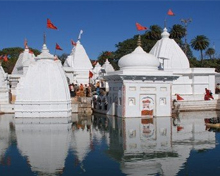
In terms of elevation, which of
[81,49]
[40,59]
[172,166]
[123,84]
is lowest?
[172,166]

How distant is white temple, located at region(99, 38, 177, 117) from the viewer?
20484 mm

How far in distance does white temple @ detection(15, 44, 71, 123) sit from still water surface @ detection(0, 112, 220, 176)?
226 centimetres

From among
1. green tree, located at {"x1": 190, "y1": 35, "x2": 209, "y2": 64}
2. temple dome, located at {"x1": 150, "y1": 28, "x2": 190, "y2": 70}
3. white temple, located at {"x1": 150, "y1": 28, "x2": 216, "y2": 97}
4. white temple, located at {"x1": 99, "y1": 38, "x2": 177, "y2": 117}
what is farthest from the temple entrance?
green tree, located at {"x1": 190, "y1": 35, "x2": 209, "y2": 64}

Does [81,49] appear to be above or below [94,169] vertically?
above

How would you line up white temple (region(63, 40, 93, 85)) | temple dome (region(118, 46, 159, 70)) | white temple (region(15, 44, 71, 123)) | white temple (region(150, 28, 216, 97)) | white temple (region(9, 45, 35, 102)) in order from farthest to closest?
white temple (region(63, 40, 93, 85))
white temple (region(9, 45, 35, 102))
white temple (region(150, 28, 216, 97))
temple dome (region(118, 46, 159, 70))
white temple (region(15, 44, 71, 123))

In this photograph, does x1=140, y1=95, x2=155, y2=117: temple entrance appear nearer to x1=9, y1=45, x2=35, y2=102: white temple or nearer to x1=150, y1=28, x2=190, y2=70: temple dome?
x1=150, y1=28, x2=190, y2=70: temple dome

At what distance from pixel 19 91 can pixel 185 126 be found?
32.7ft

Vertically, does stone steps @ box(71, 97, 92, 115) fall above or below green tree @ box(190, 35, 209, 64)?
below

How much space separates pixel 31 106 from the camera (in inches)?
818

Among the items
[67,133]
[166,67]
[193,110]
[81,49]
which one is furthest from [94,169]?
[81,49]

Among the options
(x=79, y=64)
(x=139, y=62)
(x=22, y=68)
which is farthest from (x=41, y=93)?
(x=79, y=64)

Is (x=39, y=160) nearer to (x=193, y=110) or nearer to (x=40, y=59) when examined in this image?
(x=40, y=59)

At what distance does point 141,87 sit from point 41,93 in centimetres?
602

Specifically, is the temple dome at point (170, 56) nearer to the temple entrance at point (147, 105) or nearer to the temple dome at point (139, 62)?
the temple dome at point (139, 62)
